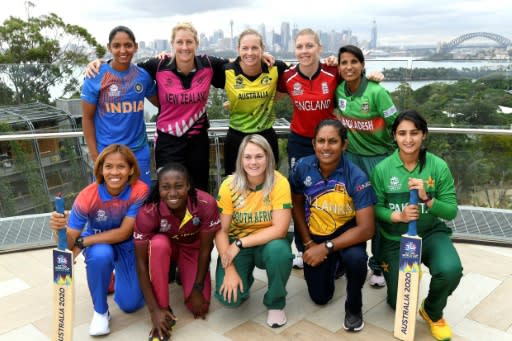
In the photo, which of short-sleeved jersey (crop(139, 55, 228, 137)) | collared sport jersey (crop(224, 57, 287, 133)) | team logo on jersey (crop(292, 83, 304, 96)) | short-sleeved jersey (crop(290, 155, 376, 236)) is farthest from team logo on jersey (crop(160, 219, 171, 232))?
team logo on jersey (crop(292, 83, 304, 96))

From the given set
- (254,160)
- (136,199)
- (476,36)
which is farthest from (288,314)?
(476,36)

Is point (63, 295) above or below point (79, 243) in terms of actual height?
below

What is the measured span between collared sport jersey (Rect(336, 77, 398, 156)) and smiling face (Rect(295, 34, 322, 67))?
31cm

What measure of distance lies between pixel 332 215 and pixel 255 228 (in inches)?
20.9

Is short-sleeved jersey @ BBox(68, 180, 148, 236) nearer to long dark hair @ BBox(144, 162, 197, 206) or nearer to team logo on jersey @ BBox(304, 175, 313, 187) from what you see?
long dark hair @ BBox(144, 162, 197, 206)

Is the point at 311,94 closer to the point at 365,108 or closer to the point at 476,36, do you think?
the point at 365,108

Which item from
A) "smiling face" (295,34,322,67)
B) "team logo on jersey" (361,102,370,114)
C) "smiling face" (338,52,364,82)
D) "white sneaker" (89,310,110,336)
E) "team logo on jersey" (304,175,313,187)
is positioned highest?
"smiling face" (295,34,322,67)

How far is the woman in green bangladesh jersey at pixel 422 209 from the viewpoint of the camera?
2779 millimetres

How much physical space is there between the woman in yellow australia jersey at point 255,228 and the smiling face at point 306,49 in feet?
2.69

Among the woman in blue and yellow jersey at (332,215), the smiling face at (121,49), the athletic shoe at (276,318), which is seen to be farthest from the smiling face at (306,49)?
the athletic shoe at (276,318)

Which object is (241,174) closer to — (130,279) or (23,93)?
(130,279)

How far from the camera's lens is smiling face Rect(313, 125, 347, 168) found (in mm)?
2947

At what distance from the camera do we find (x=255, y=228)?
123 inches

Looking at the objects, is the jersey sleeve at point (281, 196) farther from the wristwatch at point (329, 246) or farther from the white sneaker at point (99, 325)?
the white sneaker at point (99, 325)
